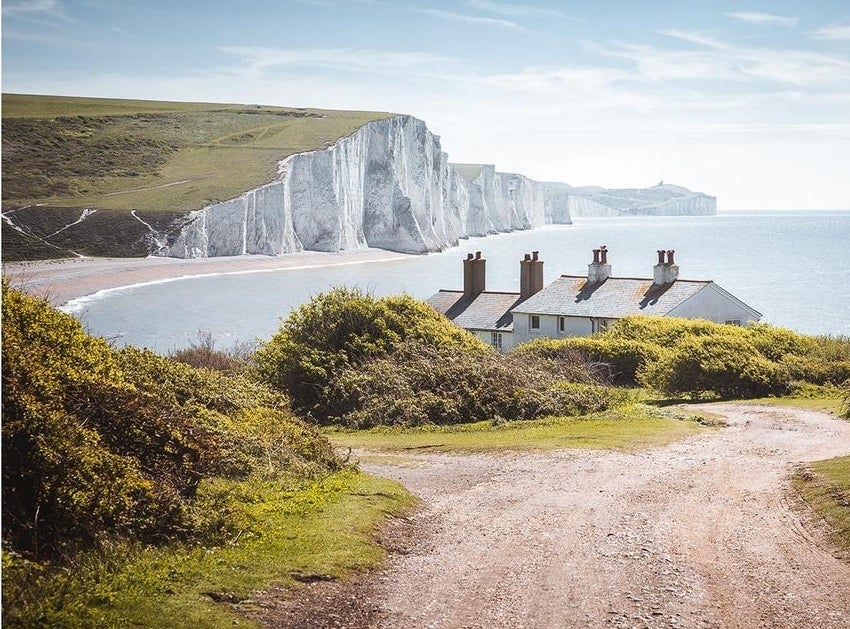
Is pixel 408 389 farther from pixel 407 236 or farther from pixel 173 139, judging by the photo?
pixel 407 236

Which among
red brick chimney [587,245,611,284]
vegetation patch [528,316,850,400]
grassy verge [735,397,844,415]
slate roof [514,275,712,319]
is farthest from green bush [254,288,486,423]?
red brick chimney [587,245,611,284]

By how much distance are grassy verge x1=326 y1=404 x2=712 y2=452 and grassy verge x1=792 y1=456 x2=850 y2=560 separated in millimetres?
3857

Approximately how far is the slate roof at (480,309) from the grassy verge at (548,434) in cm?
2085

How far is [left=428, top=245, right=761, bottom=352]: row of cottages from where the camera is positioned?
44312 mm

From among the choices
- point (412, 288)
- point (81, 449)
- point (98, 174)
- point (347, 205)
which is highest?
point (347, 205)

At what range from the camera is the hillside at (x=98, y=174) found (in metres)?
20.8

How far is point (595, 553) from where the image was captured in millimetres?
11531

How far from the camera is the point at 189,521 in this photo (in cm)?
1028

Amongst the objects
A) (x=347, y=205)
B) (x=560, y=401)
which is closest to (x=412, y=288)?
(x=347, y=205)

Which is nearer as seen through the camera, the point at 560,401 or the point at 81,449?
the point at 81,449

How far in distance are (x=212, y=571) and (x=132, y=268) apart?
40526mm

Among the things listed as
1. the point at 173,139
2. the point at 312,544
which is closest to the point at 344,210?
the point at 173,139

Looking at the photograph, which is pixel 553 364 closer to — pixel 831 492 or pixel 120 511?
pixel 831 492

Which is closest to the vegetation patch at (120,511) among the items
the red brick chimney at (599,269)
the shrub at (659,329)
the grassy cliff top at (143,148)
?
the grassy cliff top at (143,148)
